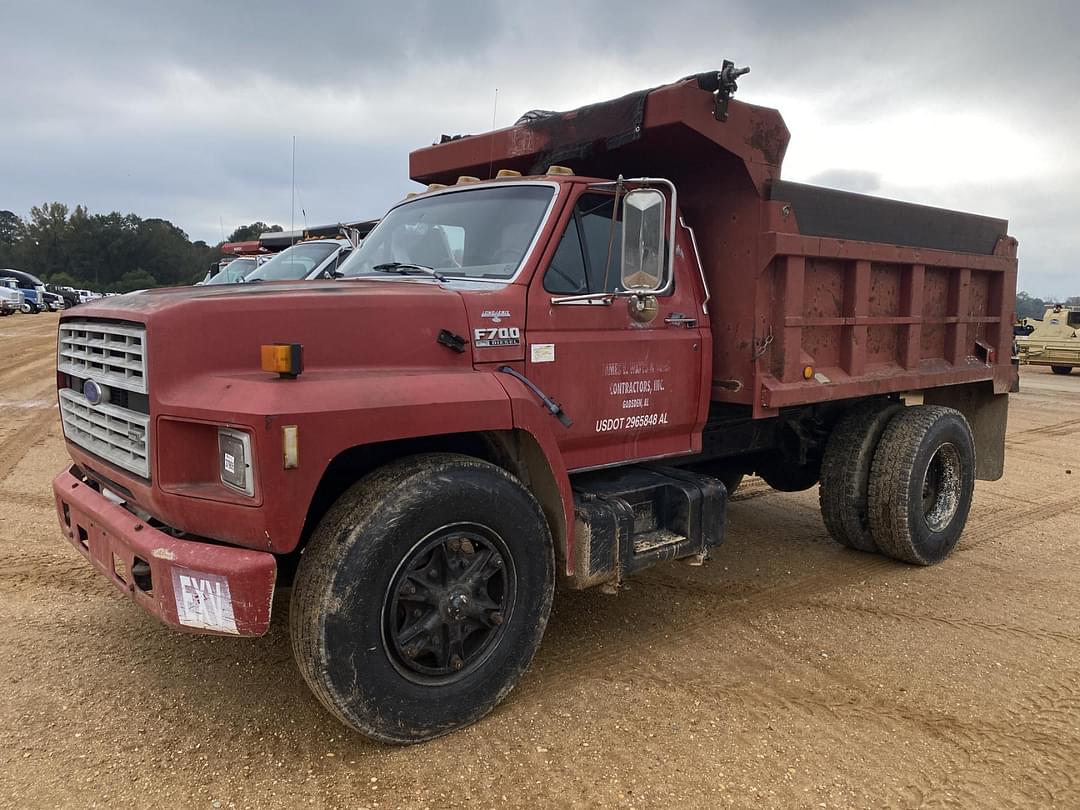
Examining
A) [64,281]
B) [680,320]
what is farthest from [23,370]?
[64,281]

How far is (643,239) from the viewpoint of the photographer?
3.57m

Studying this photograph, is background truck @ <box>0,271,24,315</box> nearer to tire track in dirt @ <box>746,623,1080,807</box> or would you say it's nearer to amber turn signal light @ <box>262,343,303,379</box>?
amber turn signal light @ <box>262,343,303,379</box>

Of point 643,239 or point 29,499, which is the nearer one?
point 643,239

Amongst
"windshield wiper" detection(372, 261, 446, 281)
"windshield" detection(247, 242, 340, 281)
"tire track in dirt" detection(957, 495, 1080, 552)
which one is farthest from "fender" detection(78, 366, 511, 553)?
"windshield" detection(247, 242, 340, 281)

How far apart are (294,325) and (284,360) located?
0.94 feet

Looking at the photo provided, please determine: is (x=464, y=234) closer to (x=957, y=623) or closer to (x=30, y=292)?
(x=957, y=623)

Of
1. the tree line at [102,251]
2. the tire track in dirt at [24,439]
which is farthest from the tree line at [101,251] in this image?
the tire track in dirt at [24,439]

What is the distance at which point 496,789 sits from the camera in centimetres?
293

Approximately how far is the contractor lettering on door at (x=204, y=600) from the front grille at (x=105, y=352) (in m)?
0.72

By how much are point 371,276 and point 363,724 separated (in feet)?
6.91

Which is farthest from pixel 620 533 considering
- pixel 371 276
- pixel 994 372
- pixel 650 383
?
pixel 994 372

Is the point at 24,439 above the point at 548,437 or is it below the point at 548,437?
below

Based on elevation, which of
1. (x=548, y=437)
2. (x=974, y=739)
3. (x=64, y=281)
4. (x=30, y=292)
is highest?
(x=64, y=281)

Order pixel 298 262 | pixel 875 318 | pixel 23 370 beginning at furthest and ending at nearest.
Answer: pixel 23 370, pixel 298 262, pixel 875 318
